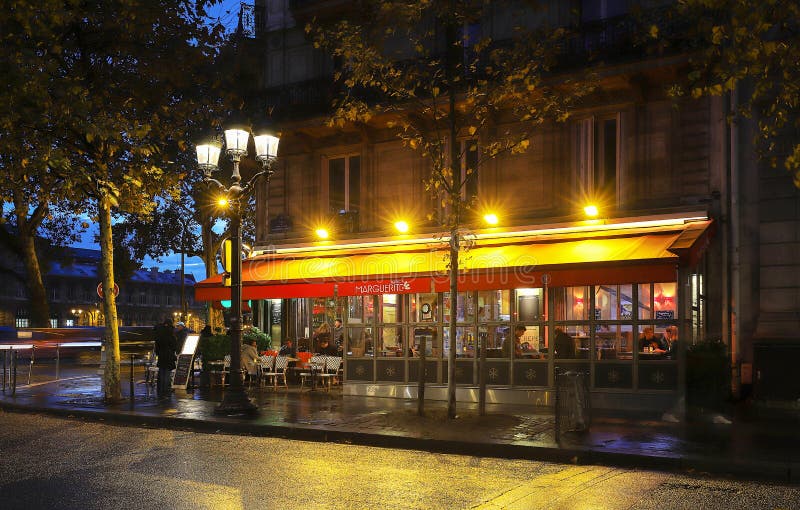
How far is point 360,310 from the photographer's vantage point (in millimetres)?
18203

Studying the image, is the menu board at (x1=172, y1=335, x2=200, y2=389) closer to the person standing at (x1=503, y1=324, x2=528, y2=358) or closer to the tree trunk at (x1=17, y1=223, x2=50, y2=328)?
the person standing at (x1=503, y1=324, x2=528, y2=358)

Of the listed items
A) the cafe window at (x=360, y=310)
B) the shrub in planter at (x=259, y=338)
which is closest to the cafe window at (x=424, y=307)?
the cafe window at (x=360, y=310)

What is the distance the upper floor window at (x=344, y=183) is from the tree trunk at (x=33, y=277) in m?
20.2

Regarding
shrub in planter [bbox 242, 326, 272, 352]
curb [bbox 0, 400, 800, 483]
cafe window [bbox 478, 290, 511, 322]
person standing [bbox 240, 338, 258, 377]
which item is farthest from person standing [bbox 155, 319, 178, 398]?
cafe window [bbox 478, 290, 511, 322]

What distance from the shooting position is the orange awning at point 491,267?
1356 centimetres

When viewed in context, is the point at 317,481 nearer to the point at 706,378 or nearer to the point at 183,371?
the point at 706,378

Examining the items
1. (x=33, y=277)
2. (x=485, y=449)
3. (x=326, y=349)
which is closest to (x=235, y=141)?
(x=326, y=349)

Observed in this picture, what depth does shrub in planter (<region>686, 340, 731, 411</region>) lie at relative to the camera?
1323 cm

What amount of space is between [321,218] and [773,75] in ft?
35.8

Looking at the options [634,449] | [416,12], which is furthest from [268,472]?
[416,12]

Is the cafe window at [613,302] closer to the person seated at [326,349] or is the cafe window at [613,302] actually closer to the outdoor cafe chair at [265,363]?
the person seated at [326,349]

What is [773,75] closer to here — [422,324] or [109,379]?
[422,324]

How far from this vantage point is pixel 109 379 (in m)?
15.8

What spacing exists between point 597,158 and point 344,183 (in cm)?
673
